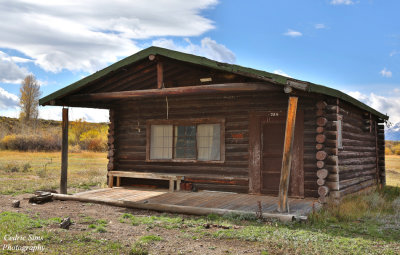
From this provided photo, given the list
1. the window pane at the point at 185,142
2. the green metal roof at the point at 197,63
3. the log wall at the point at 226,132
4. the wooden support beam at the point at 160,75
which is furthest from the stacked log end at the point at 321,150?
the wooden support beam at the point at 160,75

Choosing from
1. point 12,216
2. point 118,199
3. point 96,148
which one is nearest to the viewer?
point 12,216

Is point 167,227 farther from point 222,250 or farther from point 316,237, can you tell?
point 316,237

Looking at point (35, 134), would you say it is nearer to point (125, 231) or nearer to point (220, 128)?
point (220, 128)

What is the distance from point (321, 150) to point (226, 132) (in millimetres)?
3009

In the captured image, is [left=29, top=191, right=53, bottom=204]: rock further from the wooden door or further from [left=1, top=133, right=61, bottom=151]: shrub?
[left=1, top=133, right=61, bottom=151]: shrub

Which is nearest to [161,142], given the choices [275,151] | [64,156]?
[64,156]

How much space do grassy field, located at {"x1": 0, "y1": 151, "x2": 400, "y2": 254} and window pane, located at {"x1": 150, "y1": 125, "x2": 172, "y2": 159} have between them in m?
3.44

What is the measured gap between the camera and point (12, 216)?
324 inches

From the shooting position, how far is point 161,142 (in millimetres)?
13273

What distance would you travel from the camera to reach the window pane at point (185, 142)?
1269 centimetres

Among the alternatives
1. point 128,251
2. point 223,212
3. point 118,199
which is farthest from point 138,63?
point 128,251

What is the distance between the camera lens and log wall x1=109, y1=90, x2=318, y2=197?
10.9 m

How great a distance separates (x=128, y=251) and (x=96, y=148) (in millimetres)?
35353

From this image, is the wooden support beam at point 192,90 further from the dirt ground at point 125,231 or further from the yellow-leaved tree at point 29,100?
the yellow-leaved tree at point 29,100
